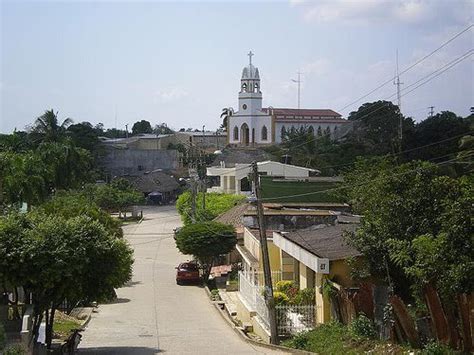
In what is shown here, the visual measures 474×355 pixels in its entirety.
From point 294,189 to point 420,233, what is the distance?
1163 inches

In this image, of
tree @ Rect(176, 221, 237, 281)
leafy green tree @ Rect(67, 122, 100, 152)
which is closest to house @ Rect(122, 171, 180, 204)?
leafy green tree @ Rect(67, 122, 100, 152)

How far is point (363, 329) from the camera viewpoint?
18.6 metres

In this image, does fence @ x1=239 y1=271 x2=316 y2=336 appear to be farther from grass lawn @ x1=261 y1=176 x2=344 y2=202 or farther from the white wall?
the white wall

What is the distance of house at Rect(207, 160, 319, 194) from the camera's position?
65.6 meters

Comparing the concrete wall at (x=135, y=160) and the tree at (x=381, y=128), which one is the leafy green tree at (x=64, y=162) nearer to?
the tree at (x=381, y=128)

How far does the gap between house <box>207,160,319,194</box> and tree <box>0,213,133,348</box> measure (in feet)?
127

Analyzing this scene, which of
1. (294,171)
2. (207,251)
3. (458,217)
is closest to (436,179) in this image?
(458,217)

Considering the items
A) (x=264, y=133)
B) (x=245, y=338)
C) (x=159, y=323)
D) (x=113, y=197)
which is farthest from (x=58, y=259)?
(x=264, y=133)

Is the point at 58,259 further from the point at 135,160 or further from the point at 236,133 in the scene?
the point at 236,133

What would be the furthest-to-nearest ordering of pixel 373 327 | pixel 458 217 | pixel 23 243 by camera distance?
pixel 23 243
pixel 373 327
pixel 458 217

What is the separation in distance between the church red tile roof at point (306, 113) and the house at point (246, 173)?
46.3 m

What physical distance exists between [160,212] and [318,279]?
68.3 m

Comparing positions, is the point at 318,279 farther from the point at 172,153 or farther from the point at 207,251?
the point at 172,153

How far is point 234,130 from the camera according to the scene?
5064 inches
